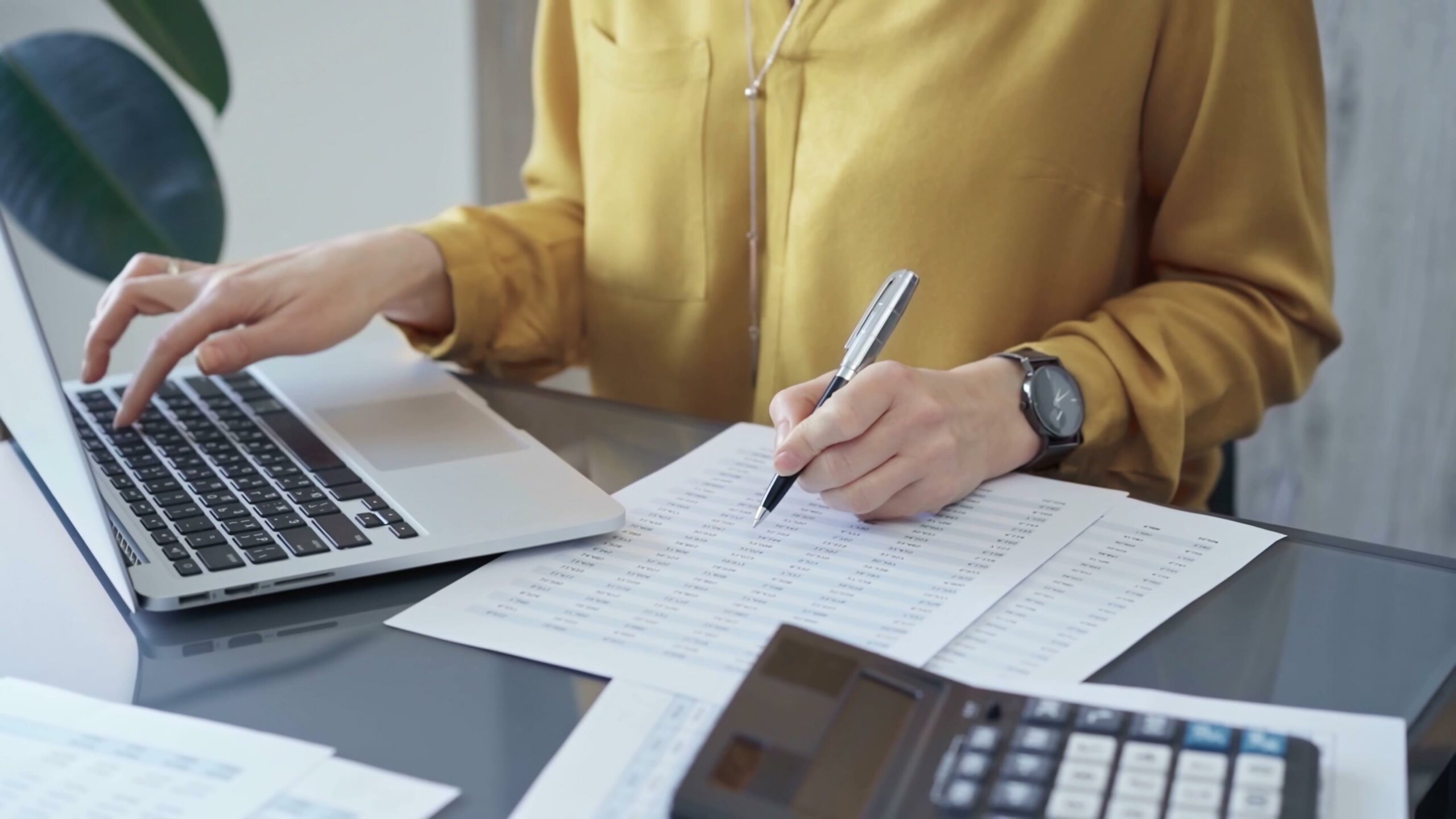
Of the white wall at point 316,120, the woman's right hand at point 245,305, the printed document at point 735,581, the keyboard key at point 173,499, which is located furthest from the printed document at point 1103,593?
the white wall at point 316,120

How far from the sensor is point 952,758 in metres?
0.38

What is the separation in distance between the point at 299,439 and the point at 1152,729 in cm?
49

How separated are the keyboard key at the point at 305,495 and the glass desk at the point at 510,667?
74mm

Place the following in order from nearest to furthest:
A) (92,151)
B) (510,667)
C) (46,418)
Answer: (510,667) < (46,418) < (92,151)

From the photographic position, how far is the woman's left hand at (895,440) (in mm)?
600

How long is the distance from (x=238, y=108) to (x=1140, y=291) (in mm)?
1513

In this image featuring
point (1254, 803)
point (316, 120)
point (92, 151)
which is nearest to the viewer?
point (1254, 803)

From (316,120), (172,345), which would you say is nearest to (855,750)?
(172,345)

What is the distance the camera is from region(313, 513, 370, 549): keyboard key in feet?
1.84

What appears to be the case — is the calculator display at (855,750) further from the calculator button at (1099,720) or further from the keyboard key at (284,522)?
the keyboard key at (284,522)

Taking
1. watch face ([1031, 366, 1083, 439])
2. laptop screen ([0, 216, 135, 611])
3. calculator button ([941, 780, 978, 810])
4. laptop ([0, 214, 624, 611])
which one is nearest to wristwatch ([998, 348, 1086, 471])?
watch face ([1031, 366, 1083, 439])

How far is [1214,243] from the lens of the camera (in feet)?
2.66

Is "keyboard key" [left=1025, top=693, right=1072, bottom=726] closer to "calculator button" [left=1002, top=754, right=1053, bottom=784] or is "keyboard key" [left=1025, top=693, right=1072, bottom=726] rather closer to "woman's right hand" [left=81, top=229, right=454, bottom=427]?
"calculator button" [left=1002, top=754, right=1053, bottom=784]

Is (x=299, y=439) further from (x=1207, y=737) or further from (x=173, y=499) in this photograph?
(x=1207, y=737)
